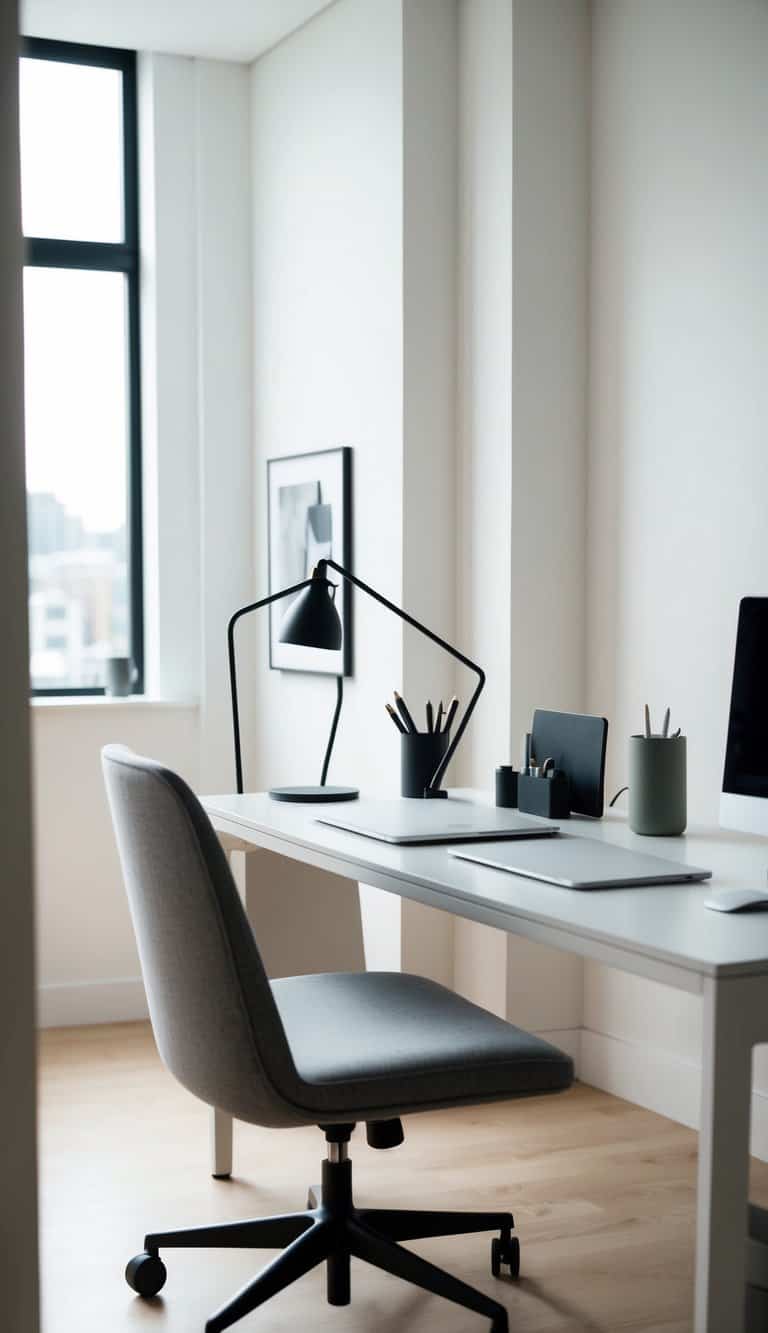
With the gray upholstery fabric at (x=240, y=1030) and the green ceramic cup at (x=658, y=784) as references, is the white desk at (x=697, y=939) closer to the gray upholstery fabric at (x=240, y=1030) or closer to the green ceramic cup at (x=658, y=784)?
the green ceramic cup at (x=658, y=784)

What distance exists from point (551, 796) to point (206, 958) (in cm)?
78

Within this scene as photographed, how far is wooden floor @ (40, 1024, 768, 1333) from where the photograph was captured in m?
2.35

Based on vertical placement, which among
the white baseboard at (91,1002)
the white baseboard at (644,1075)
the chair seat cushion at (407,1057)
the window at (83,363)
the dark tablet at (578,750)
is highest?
the window at (83,363)

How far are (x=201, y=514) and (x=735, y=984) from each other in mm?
3148

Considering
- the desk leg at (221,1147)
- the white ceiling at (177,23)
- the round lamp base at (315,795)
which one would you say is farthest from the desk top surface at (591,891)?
the white ceiling at (177,23)

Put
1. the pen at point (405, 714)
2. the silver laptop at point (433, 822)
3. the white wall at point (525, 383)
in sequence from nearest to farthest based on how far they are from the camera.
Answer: the silver laptop at point (433, 822)
the pen at point (405, 714)
the white wall at point (525, 383)

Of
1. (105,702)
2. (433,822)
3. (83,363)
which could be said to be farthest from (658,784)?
(83,363)

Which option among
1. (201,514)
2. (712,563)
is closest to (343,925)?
(712,563)

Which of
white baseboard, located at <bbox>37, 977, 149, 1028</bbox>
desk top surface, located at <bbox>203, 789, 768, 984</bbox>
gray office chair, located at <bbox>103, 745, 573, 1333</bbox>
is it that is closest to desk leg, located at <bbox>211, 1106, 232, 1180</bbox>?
gray office chair, located at <bbox>103, 745, 573, 1333</bbox>

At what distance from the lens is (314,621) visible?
2691mm

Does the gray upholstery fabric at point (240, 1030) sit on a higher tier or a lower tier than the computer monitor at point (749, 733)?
lower

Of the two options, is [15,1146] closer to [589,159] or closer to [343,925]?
[343,925]

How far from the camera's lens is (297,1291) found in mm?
2426

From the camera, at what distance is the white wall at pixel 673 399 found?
3.02m
